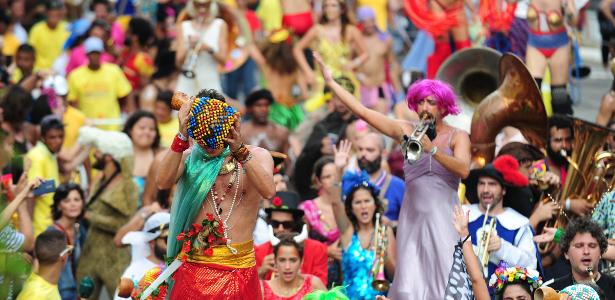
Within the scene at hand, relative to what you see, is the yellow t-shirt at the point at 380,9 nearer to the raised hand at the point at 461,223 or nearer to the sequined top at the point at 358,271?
the sequined top at the point at 358,271

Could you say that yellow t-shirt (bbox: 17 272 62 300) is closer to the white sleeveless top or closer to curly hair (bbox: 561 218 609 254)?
curly hair (bbox: 561 218 609 254)

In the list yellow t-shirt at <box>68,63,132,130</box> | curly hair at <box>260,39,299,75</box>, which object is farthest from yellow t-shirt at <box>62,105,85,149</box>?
curly hair at <box>260,39,299,75</box>

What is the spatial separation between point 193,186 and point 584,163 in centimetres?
441

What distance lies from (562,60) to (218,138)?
6.98m

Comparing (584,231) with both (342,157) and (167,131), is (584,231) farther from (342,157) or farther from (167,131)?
(167,131)

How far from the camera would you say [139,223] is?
1220 cm

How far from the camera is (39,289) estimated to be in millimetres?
10719

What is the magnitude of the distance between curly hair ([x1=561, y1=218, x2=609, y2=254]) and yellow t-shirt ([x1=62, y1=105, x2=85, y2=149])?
6712 mm

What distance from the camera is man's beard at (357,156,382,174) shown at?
40.8 feet

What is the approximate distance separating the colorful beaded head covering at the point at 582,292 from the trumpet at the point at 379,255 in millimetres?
2176

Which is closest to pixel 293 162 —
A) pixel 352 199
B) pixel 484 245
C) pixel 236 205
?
pixel 352 199

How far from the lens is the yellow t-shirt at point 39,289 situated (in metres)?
10.6

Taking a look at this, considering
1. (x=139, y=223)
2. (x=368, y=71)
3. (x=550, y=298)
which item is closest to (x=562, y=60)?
(x=368, y=71)

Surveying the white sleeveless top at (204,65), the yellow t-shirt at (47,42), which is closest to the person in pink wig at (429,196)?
the white sleeveless top at (204,65)
